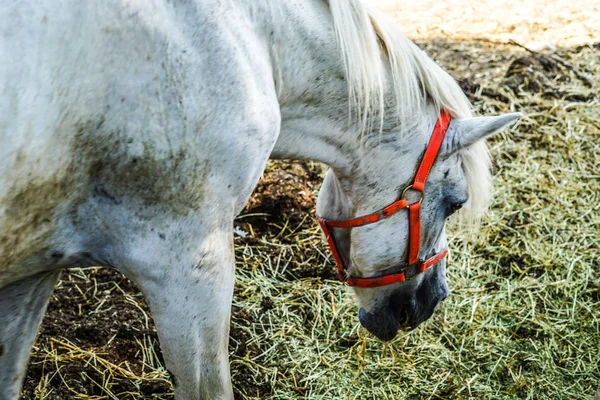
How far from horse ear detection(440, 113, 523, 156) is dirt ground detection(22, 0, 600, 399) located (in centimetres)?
111

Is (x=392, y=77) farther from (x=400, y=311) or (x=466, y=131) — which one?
(x=400, y=311)

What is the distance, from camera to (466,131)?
2174 mm

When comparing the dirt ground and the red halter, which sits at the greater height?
the red halter

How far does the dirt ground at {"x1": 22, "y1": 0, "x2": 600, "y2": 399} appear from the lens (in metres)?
2.78

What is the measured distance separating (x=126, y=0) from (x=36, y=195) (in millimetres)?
487

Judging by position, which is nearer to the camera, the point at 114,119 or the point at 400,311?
the point at 114,119

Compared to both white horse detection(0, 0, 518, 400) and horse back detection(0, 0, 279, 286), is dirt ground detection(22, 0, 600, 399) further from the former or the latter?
horse back detection(0, 0, 279, 286)

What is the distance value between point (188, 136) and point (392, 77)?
0.77m

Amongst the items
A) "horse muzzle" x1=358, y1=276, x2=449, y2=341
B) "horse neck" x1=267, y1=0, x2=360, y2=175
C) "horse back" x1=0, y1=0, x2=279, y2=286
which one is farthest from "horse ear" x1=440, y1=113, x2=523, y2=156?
"horse back" x1=0, y1=0, x2=279, y2=286

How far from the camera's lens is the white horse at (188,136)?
150cm

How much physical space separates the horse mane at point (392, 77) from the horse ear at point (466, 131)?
0.07 metres

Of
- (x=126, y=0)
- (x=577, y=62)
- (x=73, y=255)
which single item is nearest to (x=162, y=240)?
(x=73, y=255)

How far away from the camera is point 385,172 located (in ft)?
7.13

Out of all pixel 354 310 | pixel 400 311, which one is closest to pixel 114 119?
pixel 400 311
